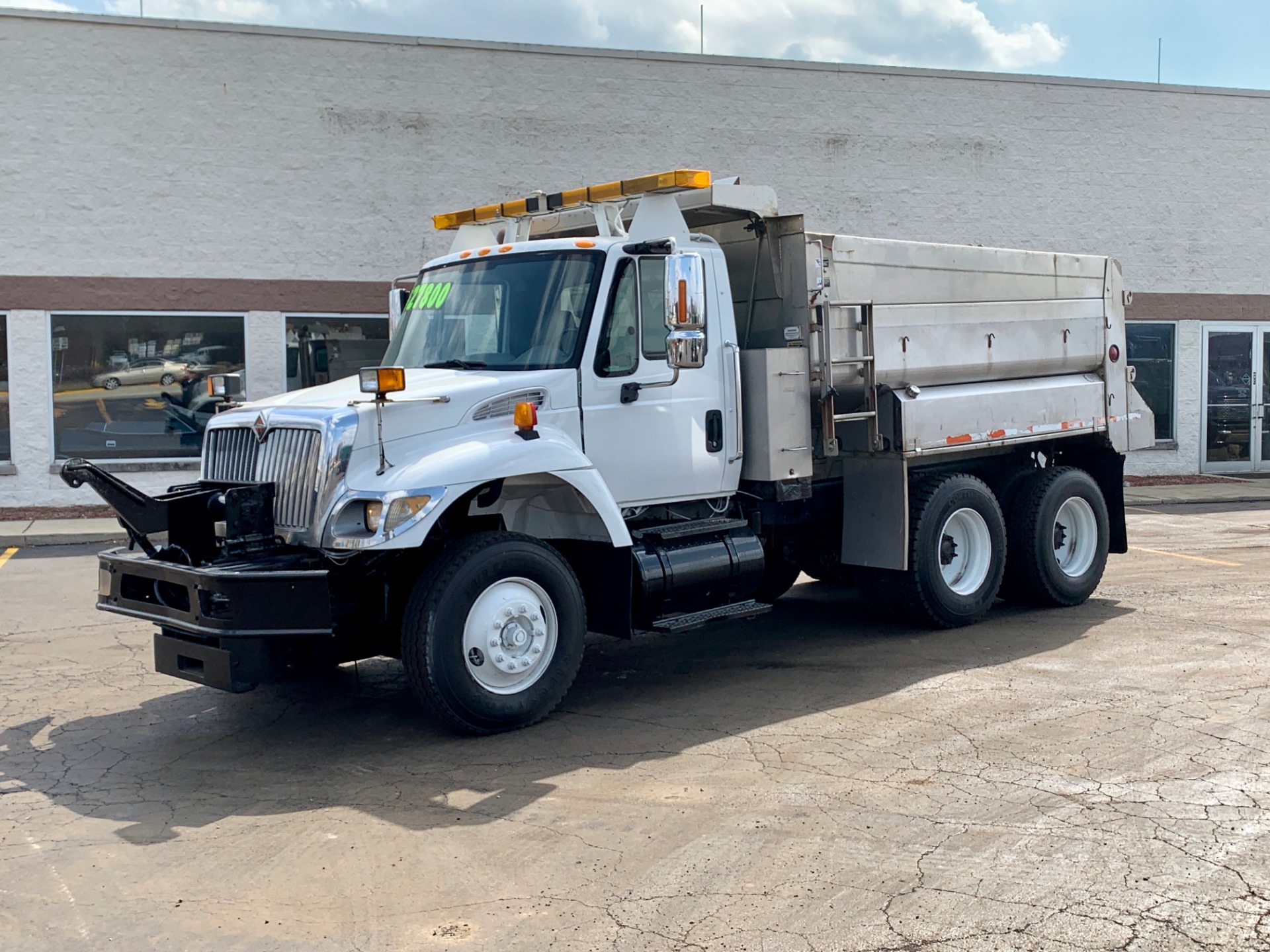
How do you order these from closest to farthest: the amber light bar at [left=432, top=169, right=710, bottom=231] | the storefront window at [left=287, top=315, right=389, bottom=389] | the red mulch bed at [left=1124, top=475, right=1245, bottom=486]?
the amber light bar at [left=432, top=169, right=710, bottom=231]
the storefront window at [left=287, top=315, right=389, bottom=389]
the red mulch bed at [left=1124, top=475, right=1245, bottom=486]

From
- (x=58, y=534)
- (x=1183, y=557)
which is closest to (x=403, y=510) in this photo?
(x=1183, y=557)

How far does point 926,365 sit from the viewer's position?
29.7 feet

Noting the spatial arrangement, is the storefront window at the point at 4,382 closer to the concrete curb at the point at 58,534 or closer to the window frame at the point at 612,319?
the concrete curb at the point at 58,534

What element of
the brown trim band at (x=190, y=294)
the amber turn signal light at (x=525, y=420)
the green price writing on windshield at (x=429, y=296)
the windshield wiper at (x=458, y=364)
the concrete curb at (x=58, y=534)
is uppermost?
the brown trim band at (x=190, y=294)

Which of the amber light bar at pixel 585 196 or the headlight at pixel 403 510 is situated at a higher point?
the amber light bar at pixel 585 196

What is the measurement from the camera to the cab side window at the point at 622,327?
288 inches

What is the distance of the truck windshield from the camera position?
7250 mm

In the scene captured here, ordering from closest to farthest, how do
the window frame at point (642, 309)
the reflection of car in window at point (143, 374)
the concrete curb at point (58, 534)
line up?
the window frame at point (642, 309) → the concrete curb at point (58, 534) → the reflection of car in window at point (143, 374)

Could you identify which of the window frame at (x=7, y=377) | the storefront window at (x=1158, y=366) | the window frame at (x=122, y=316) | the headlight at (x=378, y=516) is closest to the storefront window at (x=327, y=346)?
the window frame at (x=122, y=316)

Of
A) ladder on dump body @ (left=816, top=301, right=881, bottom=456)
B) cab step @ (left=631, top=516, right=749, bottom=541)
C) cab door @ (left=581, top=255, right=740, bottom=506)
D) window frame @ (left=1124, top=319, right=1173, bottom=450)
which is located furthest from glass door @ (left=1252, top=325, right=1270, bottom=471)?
Answer: cab door @ (left=581, top=255, right=740, bottom=506)

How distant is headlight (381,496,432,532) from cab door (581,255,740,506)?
1273 millimetres

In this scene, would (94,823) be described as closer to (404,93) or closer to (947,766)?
(947,766)

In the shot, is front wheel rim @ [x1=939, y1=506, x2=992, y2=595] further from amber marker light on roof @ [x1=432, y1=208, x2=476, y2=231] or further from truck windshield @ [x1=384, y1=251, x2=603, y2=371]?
amber marker light on roof @ [x1=432, y1=208, x2=476, y2=231]

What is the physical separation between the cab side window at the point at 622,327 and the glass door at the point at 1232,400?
55.5 ft
